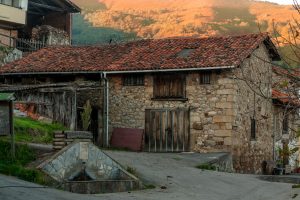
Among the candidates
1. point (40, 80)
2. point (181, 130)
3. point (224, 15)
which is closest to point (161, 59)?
point (181, 130)

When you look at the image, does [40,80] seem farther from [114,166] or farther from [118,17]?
[118,17]

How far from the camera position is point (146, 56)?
72.5 feet

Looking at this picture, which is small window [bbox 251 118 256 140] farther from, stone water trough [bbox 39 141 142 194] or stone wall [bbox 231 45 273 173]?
stone water trough [bbox 39 141 142 194]

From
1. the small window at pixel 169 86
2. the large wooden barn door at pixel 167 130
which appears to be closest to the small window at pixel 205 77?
the small window at pixel 169 86

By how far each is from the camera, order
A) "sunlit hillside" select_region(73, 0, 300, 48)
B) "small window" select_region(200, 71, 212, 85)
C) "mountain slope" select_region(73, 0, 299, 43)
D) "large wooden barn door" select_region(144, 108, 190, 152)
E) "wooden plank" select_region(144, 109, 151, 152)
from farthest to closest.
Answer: "mountain slope" select_region(73, 0, 299, 43), "sunlit hillside" select_region(73, 0, 300, 48), "wooden plank" select_region(144, 109, 151, 152), "large wooden barn door" select_region(144, 108, 190, 152), "small window" select_region(200, 71, 212, 85)

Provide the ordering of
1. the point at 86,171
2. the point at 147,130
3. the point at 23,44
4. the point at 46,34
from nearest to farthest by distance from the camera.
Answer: the point at 86,171
the point at 147,130
the point at 23,44
the point at 46,34

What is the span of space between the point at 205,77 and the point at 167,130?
2686mm

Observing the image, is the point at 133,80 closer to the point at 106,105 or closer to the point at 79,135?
the point at 106,105

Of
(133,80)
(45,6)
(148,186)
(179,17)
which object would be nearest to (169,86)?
(133,80)

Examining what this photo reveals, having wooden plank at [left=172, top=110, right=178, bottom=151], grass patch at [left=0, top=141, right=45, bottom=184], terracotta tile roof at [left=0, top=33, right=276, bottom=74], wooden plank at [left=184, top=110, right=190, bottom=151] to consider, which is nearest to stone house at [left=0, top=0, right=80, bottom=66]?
terracotta tile roof at [left=0, top=33, right=276, bottom=74]

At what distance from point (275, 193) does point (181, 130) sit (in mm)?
8016

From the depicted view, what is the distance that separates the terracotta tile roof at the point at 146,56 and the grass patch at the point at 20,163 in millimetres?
8952

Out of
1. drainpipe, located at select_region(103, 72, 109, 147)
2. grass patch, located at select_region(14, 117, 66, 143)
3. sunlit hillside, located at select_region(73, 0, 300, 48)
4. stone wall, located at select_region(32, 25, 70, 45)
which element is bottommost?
grass patch, located at select_region(14, 117, 66, 143)

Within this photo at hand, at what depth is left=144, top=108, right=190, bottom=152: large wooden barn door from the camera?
20.4 m
